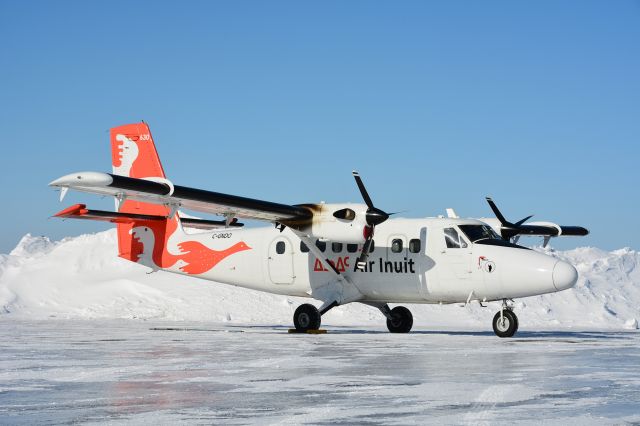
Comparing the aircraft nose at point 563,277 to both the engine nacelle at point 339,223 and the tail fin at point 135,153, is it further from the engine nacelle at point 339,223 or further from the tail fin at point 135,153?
the tail fin at point 135,153

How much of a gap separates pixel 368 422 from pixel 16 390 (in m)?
4.14

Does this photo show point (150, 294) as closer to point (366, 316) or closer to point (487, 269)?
point (366, 316)

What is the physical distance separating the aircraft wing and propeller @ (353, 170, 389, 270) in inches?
58.3

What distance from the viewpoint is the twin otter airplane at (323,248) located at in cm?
1995

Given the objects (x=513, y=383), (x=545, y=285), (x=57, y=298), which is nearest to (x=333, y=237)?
(x=545, y=285)

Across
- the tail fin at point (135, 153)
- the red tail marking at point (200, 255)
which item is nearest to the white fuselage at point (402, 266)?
the red tail marking at point (200, 255)

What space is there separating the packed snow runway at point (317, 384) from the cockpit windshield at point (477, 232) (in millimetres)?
5345

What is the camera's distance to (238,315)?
41.2 meters

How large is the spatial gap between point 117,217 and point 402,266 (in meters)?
8.32

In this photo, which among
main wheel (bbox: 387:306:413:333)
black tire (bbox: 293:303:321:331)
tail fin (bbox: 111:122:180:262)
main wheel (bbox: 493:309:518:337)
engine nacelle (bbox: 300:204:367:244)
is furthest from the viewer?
tail fin (bbox: 111:122:180:262)

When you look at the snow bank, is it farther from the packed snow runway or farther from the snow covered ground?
the packed snow runway

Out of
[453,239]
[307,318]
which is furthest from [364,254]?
[307,318]

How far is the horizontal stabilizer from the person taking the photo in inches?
829

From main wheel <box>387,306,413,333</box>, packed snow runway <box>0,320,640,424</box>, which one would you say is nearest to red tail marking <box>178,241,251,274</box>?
main wheel <box>387,306,413,333</box>
